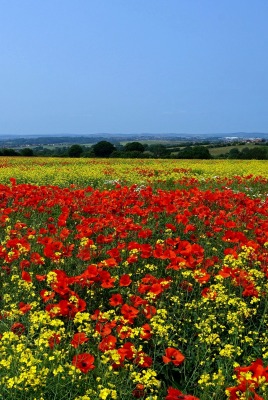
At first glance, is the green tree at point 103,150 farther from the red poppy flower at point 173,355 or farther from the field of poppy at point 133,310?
the red poppy flower at point 173,355

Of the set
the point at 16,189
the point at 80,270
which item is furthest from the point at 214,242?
the point at 16,189

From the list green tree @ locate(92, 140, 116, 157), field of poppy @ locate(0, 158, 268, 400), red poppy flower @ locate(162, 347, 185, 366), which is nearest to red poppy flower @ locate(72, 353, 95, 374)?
field of poppy @ locate(0, 158, 268, 400)

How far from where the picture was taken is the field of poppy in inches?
122

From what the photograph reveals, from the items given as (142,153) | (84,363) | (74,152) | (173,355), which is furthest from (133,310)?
(74,152)

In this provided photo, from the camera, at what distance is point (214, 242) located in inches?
276

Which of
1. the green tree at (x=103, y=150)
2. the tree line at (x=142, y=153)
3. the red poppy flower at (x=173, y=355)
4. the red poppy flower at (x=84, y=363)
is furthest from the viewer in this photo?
the green tree at (x=103, y=150)

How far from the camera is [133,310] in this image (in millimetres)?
3838

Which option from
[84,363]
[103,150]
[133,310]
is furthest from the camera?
[103,150]

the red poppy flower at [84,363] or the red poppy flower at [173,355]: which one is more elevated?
the red poppy flower at [84,363]

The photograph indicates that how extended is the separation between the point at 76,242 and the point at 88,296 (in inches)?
77.8

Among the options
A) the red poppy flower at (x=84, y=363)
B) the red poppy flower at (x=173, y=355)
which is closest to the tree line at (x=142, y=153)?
the red poppy flower at (x=173, y=355)

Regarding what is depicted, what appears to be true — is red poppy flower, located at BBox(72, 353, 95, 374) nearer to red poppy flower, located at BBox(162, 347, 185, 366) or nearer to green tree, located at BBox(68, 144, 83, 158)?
red poppy flower, located at BBox(162, 347, 185, 366)

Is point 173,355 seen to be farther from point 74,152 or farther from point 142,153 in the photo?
point 74,152

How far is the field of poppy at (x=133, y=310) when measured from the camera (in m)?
3.10
